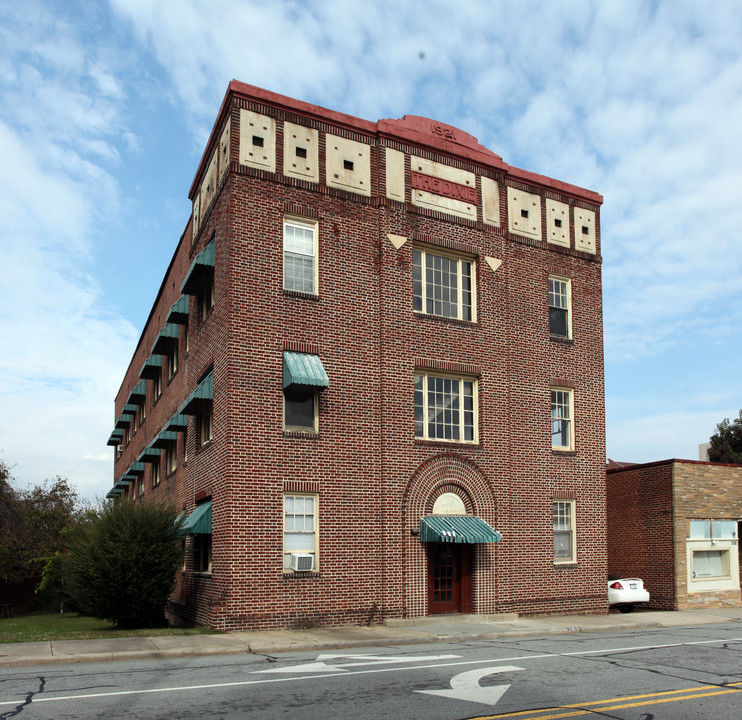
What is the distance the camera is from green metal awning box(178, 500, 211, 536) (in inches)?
735

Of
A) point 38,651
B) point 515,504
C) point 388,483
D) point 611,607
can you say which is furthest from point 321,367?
point 611,607

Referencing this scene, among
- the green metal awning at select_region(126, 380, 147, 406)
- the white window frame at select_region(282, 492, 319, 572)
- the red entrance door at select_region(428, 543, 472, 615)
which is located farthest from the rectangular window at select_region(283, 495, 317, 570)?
the green metal awning at select_region(126, 380, 147, 406)

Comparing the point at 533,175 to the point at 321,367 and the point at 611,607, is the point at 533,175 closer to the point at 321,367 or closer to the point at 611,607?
the point at 321,367

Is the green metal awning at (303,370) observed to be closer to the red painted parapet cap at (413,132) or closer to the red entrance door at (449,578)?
the red entrance door at (449,578)

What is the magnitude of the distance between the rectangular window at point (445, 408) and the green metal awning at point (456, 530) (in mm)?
2031

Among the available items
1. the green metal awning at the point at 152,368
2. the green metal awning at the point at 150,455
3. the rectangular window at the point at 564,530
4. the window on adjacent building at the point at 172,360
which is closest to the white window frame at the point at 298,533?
the rectangular window at the point at 564,530

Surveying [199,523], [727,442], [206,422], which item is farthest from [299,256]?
[727,442]

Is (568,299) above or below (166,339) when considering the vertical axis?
above

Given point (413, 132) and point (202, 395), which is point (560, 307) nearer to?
point (413, 132)

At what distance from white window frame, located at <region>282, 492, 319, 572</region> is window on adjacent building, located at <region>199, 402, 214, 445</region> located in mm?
3124

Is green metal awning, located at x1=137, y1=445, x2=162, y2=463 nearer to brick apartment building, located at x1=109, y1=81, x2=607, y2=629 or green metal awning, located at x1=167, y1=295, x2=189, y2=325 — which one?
brick apartment building, located at x1=109, y1=81, x2=607, y2=629

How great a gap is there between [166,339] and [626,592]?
16.7 m

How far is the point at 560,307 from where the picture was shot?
77.9 ft

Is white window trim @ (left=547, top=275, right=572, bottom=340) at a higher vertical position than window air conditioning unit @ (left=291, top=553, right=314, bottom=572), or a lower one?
higher
